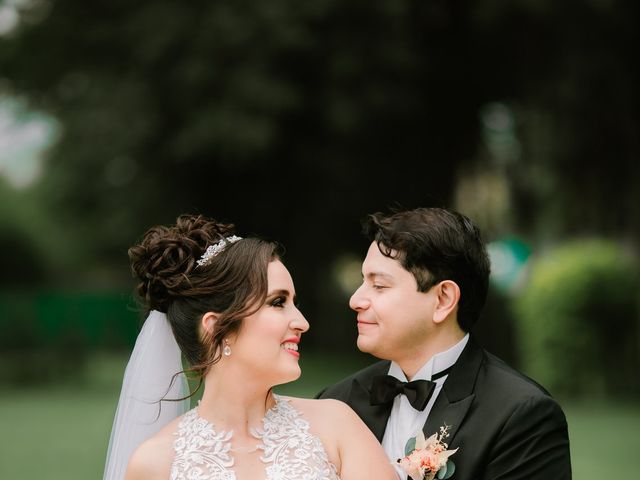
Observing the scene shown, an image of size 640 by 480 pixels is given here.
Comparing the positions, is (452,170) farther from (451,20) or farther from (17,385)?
(17,385)

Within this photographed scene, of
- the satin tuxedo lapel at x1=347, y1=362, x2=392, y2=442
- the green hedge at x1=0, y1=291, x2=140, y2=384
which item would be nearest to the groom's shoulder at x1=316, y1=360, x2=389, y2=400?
the satin tuxedo lapel at x1=347, y1=362, x2=392, y2=442

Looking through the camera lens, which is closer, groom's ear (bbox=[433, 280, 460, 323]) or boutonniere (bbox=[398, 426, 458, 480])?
boutonniere (bbox=[398, 426, 458, 480])

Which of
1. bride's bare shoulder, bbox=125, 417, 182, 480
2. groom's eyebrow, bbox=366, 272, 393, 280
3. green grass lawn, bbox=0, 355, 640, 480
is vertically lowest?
bride's bare shoulder, bbox=125, 417, 182, 480

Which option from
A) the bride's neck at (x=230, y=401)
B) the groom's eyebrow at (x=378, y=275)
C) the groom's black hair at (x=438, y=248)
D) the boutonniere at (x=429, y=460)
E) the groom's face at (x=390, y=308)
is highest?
the groom's black hair at (x=438, y=248)

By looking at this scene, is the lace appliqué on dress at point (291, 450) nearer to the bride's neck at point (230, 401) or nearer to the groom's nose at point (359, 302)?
the bride's neck at point (230, 401)

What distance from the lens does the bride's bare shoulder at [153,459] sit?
3.28 metres

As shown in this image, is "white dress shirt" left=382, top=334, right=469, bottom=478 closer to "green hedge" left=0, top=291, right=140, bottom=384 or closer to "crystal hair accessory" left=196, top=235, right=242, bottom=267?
"crystal hair accessory" left=196, top=235, right=242, bottom=267

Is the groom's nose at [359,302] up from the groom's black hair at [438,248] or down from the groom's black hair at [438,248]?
down

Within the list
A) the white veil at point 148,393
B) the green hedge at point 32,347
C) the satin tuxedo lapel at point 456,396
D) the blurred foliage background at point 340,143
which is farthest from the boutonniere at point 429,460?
the green hedge at point 32,347

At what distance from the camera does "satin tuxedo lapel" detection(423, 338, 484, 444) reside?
144 inches

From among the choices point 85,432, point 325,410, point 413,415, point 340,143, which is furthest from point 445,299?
point 340,143

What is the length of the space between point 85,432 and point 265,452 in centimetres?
1024

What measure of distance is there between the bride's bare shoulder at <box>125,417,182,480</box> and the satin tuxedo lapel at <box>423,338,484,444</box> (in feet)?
3.37

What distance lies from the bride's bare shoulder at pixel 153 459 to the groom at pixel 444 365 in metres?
0.90
